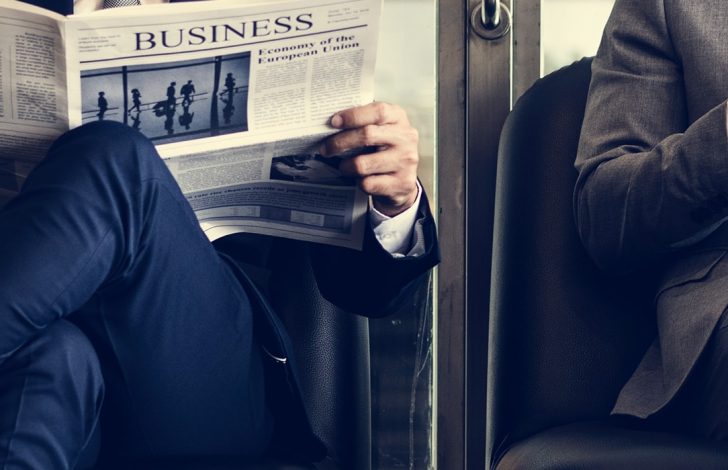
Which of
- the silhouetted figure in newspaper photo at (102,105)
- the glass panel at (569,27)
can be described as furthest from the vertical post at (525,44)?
the silhouetted figure in newspaper photo at (102,105)

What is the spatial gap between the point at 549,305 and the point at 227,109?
42cm

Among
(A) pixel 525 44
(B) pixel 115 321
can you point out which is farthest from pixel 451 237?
(B) pixel 115 321

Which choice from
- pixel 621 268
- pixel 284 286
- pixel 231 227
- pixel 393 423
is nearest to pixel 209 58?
pixel 231 227

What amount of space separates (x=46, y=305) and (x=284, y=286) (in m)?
0.47

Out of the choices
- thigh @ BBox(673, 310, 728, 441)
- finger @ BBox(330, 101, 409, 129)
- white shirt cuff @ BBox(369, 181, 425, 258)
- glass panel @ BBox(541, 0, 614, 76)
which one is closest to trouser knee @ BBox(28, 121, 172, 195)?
finger @ BBox(330, 101, 409, 129)

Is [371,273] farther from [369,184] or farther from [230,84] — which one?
[230,84]

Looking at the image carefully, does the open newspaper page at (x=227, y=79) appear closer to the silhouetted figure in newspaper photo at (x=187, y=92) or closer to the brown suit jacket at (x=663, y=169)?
the silhouetted figure in newspaper photo at (x=187, y=92)

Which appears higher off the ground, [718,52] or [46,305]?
[718,52]

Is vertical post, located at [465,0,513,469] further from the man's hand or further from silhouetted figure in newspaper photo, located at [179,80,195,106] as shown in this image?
silhouetted figure in newspaper photo, located at [179,80,195,106]

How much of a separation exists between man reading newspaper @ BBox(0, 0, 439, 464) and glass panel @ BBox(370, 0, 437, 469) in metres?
0.43

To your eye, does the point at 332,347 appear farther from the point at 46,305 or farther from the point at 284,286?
the point at 46,305

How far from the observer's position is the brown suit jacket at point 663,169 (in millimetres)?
990

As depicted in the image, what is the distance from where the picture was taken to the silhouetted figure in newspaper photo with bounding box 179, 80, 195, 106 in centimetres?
100

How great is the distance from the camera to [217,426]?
1001mm
